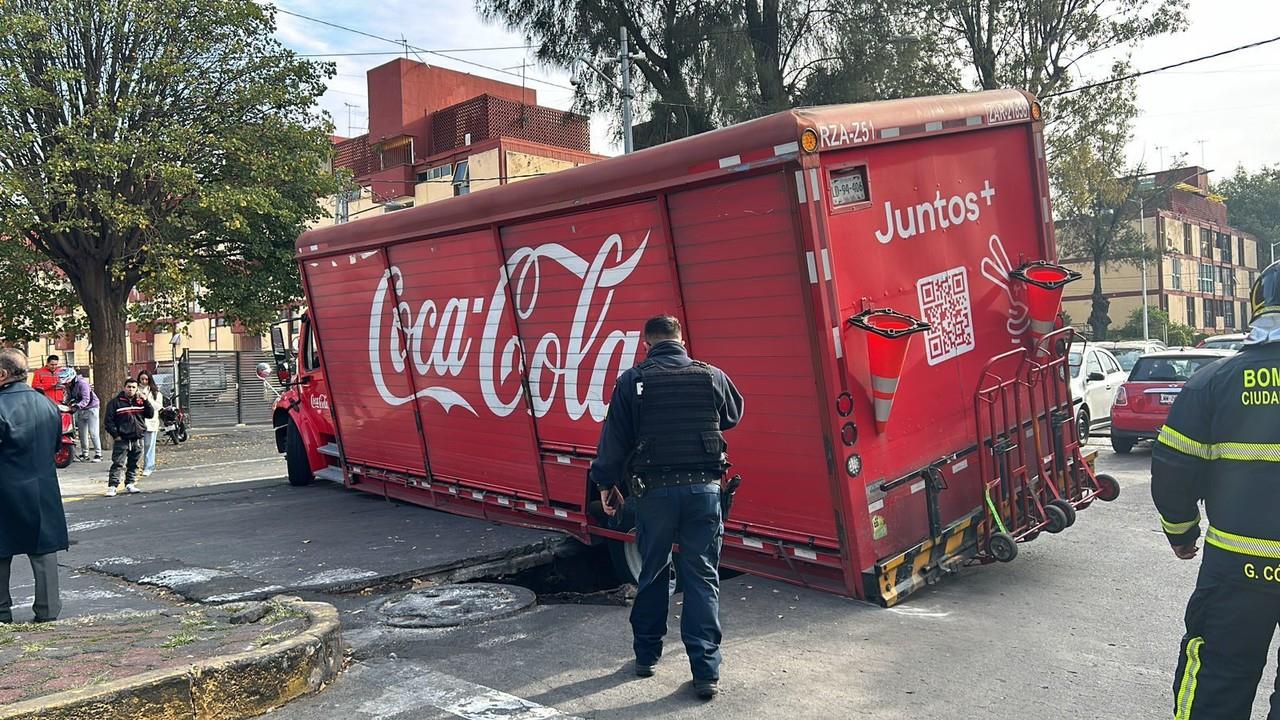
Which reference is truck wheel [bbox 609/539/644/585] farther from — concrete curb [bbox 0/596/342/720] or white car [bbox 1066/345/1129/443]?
white car [bbox 1066/345/1129/443]

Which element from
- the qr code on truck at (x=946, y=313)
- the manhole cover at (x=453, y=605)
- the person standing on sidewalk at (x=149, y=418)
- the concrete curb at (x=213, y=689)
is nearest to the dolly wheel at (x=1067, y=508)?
the qr code on truck at (x=946, y=313)

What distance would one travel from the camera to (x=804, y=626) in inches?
224

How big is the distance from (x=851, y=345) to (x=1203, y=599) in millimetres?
2604

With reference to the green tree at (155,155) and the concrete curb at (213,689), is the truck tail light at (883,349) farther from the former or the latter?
the green tree at (155,155)

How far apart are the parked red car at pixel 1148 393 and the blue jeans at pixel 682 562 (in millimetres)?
10069

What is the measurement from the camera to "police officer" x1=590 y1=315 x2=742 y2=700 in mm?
4805

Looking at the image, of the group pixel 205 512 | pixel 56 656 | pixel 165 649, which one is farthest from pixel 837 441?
pixel 205 512

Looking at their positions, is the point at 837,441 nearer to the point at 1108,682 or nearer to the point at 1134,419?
the point at 1108,682

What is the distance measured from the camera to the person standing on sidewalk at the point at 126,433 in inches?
509

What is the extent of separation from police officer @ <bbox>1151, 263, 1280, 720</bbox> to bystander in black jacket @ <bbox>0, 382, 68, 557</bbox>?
18.9 ft

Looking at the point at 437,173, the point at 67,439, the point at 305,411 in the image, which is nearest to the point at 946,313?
the point at 305,411

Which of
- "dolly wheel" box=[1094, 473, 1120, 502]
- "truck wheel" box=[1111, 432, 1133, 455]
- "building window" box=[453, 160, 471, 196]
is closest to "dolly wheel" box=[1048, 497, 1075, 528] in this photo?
Result: "dolly wheel" box=[1094, 473, 1120, 502]

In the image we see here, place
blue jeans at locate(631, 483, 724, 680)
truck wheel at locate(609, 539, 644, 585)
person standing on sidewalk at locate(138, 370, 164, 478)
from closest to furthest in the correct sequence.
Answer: blue jeans at locate(631, 483, 724, 680), truck wheel at locate(609, 539, 644, 585), person standing on sidewalk at locate(138, 370, 164, 478)

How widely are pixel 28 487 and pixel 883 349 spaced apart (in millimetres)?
5054
